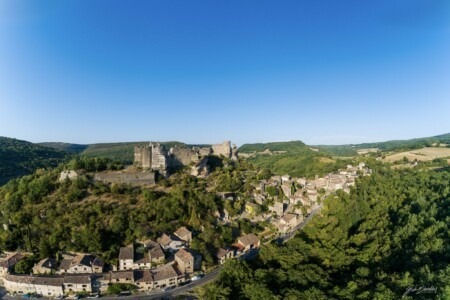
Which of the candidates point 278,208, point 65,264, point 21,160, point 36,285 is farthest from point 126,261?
point 21,160

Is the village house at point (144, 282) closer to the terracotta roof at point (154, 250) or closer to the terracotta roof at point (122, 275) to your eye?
the terracotta roof at point (122, 275)

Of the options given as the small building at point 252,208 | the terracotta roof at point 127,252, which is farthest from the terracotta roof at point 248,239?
the terracotta roof at point 127,252

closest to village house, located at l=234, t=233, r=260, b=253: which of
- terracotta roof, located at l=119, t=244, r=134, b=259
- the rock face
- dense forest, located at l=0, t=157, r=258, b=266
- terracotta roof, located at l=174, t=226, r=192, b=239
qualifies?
dense forest, located at l=0, t=157, r=258, b=266

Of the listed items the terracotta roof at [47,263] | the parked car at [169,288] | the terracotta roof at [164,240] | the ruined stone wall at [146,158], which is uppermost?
the ruined stone wall at [146,158]

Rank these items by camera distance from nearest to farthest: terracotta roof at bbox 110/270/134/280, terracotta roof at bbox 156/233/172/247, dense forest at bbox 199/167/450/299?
dense forest at bbox 199/167/450/299 < terracotta roof at bbox 110/270/134/280 < terracotta roof at bbox 156/233/172/247

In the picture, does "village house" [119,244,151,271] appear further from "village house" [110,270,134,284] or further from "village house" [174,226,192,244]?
"village house" [174,226,192,244]

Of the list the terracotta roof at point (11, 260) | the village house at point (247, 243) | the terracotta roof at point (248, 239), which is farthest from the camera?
the terracotta roof at point (248, 239)

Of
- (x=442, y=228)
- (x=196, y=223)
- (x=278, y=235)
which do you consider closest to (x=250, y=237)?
(x=278, y=235)
